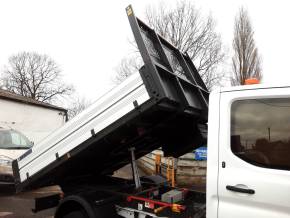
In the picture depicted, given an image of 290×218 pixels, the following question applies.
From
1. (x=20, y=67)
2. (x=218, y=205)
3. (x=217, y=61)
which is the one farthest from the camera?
(x=20, y=67)

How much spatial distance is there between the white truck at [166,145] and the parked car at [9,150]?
4701mm

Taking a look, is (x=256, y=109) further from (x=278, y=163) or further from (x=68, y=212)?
(x=68, y=212)

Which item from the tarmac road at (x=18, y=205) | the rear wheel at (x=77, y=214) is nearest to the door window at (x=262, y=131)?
the rear wheel at (x=77, y=214)

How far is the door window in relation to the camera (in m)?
3.11

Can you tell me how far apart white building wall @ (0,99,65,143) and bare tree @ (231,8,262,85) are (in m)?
11.6

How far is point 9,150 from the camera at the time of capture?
32.9ft

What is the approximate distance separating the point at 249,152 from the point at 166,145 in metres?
2.36

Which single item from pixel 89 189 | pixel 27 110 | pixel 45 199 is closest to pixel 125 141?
pixel 89 189

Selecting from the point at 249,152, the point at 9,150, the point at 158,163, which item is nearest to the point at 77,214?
the point at 249,152

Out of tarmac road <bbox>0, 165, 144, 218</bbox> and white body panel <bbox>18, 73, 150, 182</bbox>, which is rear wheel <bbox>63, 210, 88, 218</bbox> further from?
tarmac road <bbox>0, 165, 144, 218</bbox>

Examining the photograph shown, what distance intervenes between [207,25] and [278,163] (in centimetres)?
2536

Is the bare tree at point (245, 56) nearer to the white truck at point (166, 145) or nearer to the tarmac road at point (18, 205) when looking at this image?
the tarmac road at point (18, 205)

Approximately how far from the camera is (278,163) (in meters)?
3.09

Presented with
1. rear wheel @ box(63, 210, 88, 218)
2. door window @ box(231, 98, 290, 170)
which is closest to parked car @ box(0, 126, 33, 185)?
rear wheel @ box(63, 210, 88, 218)
